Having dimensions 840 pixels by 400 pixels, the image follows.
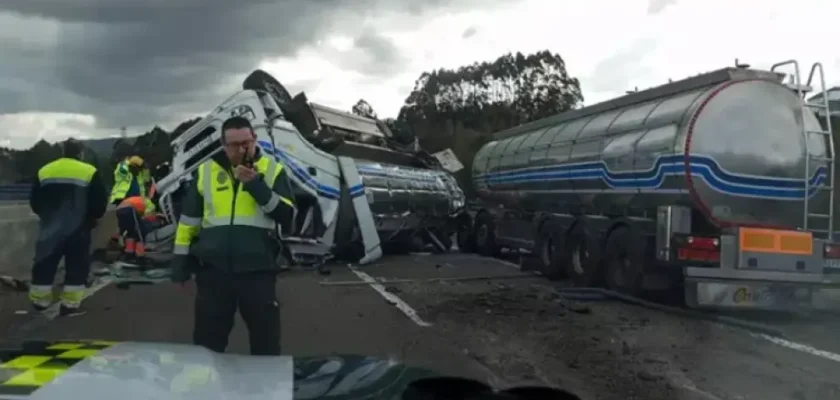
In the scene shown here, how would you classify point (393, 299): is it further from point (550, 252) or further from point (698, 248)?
point (550, 252)

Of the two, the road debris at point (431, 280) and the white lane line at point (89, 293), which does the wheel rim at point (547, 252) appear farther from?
the white lane line at point (89, 293)

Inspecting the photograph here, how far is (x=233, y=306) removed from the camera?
530cm

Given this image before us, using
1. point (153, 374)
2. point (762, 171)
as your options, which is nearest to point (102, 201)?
point (762, 171)

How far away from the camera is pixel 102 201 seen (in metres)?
9.68

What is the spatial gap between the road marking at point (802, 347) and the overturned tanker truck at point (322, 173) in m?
6.48

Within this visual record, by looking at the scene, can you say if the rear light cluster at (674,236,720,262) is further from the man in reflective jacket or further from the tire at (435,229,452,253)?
the tire at (435,229,452,253)

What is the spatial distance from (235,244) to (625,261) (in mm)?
7699

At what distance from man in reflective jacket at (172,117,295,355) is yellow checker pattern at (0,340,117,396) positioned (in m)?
2.62

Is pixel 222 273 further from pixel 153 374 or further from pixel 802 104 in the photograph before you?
pixel 802 104

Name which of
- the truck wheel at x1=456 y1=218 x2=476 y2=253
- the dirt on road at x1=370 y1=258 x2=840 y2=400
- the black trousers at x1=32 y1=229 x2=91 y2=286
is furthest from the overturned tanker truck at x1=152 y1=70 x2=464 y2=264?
the black trousers at x1=32 y1=229 x2=91 y2=286

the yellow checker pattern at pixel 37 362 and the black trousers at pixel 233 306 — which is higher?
the yellow checker pattern at pixel 37 362

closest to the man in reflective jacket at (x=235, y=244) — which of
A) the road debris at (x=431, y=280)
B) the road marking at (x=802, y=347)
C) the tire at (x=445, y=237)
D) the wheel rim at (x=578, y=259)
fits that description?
the road marking at (x=802, y=347)

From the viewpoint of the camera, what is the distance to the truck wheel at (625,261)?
1150cm

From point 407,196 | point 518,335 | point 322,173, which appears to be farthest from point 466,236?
point 518,335
